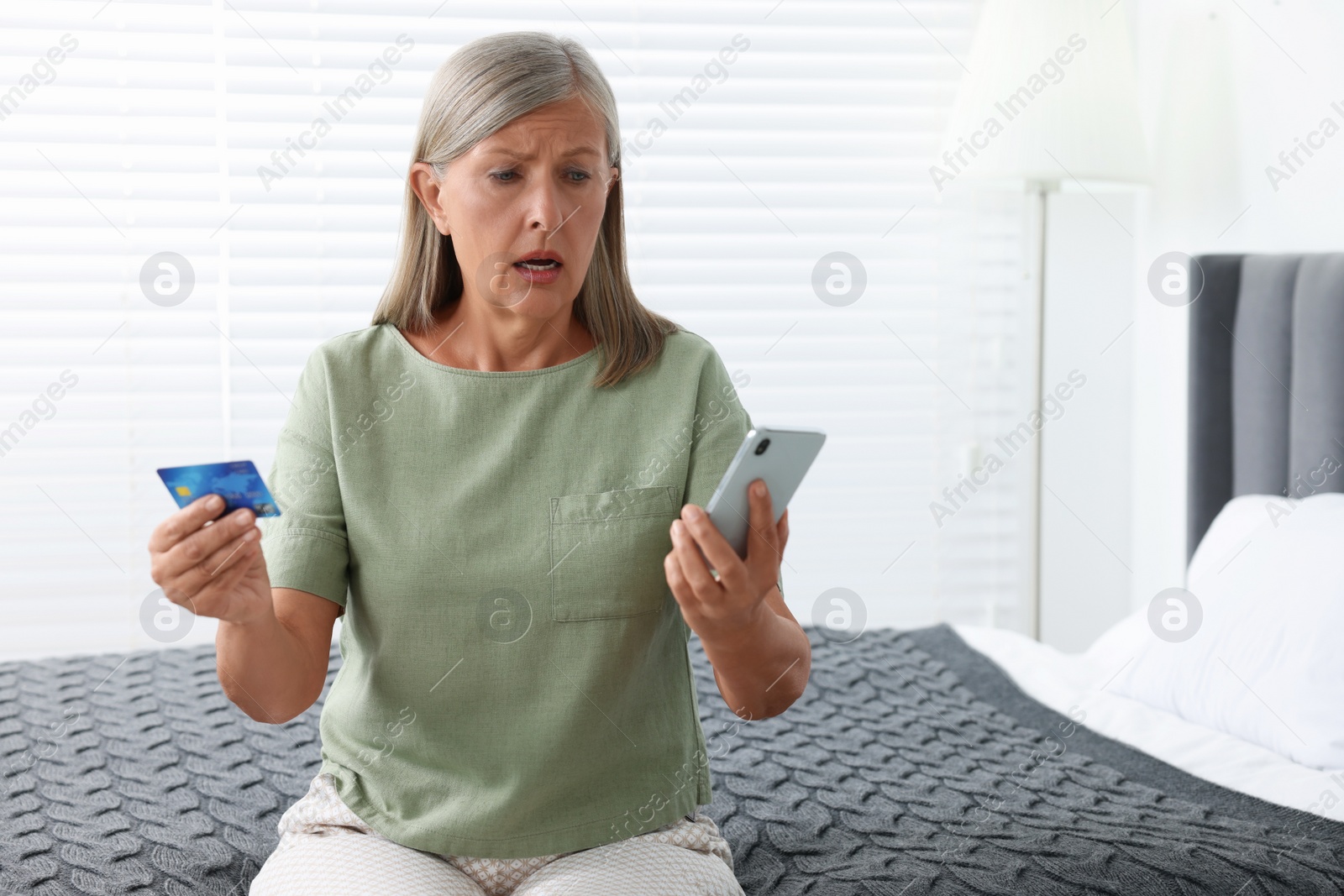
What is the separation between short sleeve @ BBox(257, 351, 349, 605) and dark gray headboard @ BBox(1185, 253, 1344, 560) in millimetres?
1591

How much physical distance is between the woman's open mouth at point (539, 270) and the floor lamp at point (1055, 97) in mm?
1619

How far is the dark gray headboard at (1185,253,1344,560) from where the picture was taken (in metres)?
1.92

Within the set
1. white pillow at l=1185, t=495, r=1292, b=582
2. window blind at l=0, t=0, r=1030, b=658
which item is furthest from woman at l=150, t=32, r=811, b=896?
window blind at l=0, t=0, r=1030, b=658

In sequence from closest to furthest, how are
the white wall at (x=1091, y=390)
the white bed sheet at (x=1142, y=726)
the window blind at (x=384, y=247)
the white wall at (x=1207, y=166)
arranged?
the white bed sheet at (x=1142, y=726) < the white wall at (x=1207, y=166) < the window blind at (x=384, y=247) < the white wall at (x=1091, y=390)

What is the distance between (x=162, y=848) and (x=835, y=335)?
2.08 metres

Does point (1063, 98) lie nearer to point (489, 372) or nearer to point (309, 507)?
point (489, 372)

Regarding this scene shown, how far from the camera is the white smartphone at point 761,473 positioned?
0.94 metres

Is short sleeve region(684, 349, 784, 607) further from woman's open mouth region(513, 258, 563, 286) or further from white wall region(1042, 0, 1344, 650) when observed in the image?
white wall region(1042, 0, 1344, 650)

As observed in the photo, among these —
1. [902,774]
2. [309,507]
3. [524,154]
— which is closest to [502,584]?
[309,507]

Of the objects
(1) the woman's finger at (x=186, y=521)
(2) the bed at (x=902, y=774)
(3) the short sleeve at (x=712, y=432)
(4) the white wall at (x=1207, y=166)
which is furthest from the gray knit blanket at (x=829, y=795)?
(4) the white wall at (x=1207, y=166)

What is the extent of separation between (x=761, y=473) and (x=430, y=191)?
52 centimetres

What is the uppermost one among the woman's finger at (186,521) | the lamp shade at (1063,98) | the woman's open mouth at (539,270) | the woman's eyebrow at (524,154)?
the lamp shade at (1063,98)

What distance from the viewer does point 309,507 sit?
3.77 ft

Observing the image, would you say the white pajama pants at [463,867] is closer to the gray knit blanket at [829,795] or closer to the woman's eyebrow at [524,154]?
the gray knit blanket at [829,795]
